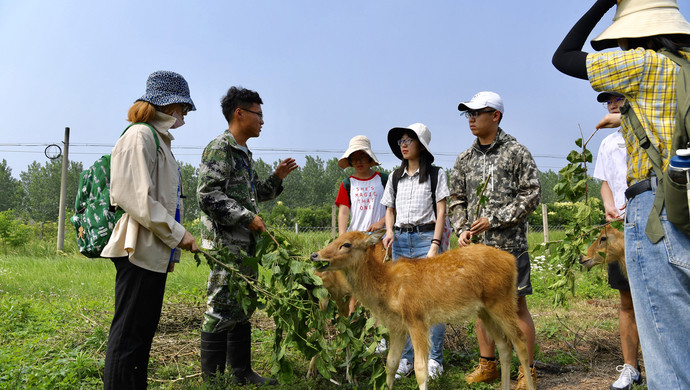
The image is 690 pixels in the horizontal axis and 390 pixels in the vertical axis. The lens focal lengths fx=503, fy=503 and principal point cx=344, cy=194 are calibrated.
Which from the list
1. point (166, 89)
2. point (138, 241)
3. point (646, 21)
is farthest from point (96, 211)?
point (646, 21)

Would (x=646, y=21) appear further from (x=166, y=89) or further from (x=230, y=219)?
(x=230, y=219)

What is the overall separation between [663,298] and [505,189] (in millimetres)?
2898

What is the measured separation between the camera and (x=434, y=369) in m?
5.70

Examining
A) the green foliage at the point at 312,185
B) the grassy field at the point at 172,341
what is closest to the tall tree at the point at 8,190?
the green foliage at the point at 312,185

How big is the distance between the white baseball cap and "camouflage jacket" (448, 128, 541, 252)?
313 mm

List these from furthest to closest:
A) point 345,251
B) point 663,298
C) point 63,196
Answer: point 63,196
point 345,251
point 663,298

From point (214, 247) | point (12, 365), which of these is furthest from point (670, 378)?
point (12, 365)

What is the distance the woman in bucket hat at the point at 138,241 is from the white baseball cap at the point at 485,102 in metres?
3.19

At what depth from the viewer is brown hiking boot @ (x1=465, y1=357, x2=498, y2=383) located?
215 inches

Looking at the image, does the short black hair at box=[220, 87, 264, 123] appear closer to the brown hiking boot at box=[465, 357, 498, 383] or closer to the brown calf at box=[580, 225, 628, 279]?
the brown hiking boot at box=[465, 357, 498, 383]

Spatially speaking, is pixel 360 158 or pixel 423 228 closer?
pixel 423 228

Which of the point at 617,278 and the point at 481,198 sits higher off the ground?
the point at 481,198

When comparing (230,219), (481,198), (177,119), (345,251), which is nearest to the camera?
(177,119)

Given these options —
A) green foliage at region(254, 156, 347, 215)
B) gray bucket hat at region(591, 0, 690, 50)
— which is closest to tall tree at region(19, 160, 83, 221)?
green foliage at region(254, 156, 347, 215)
